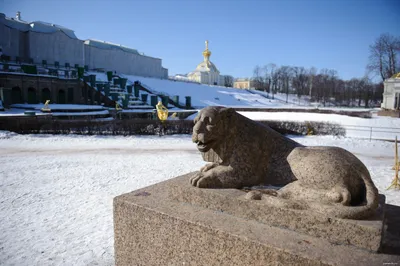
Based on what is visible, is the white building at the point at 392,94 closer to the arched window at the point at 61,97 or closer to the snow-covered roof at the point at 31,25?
the arched window at the point at 61,97

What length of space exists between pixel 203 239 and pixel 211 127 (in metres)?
1.39

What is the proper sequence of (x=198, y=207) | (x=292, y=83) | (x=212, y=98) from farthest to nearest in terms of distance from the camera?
(x=292, y=83)
(x=212, y=98)
(x=198, y=207)

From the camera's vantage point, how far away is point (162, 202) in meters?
3.96

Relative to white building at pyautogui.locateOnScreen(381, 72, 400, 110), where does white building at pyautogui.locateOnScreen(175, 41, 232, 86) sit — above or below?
above

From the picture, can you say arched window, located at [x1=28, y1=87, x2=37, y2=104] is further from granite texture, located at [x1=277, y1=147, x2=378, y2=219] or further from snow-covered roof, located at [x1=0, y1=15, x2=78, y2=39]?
granite texture, located at [x1=277, y1=147, x2=378, y2=219]

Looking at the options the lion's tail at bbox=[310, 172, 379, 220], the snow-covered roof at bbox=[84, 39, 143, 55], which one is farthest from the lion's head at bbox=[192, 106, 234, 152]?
the snow-covered roof at bbox=[84, 39, 143, 55]

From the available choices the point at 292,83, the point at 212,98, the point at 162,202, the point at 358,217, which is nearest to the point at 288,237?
the point at 358,217

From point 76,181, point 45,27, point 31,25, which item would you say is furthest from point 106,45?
point 76,181

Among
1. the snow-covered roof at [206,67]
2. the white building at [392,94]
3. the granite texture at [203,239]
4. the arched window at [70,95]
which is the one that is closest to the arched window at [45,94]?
the arched window at [70,95]

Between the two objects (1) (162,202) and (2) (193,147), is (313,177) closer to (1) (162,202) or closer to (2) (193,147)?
(1) (162,202)

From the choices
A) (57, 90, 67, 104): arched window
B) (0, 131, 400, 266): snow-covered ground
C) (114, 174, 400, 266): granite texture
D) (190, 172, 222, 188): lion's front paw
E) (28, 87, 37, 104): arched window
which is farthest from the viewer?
(57, 90, 67, 104): arched window

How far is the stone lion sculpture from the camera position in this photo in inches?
126

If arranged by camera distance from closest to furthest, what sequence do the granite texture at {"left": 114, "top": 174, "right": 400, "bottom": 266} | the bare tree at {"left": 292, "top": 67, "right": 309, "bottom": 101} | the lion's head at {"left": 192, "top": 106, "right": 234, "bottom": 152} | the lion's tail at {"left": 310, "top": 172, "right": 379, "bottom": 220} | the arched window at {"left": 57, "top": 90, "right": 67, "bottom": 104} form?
the granite texture at {"left": 114, "top": 174, "right": 400, "bottom": 266}, the lion's tail at {"left": 310, "top": 172, "right": 379, "bottom": 220}, the lion's head at {"left": 192, "top": 106, "right": 234, "bottom": 152}, the arched window at {"left": 57, "top": 90, "right": 67, "bottom": 104}, the bare tree at {"left": 292, "top": 67, "right": 309, "bottom": 101}

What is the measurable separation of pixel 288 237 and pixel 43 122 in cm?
1739
